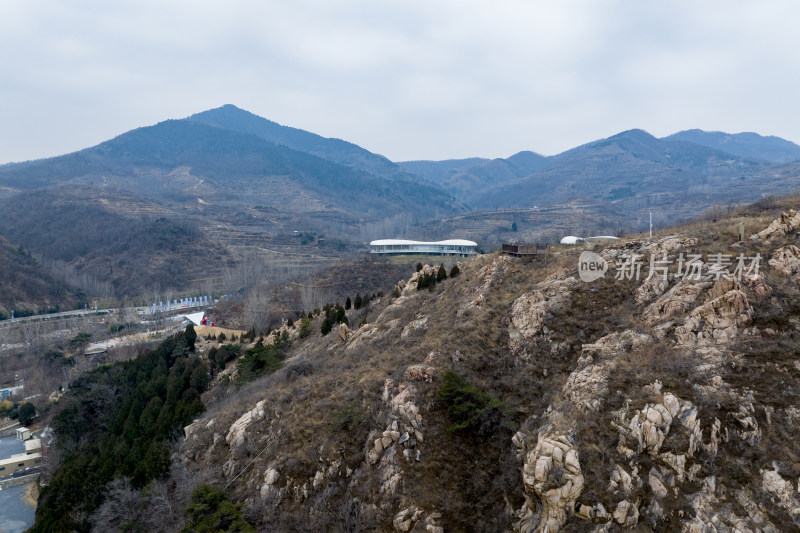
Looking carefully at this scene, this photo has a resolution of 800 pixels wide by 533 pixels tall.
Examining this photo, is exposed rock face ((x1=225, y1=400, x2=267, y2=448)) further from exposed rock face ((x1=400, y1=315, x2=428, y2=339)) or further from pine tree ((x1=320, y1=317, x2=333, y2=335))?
pine tree ((x1=320, y1=317, x2=333, y2=335))

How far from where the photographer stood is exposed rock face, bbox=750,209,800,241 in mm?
21062

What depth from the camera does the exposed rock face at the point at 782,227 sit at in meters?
21.1

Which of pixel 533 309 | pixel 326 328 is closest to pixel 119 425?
pixel 326 328

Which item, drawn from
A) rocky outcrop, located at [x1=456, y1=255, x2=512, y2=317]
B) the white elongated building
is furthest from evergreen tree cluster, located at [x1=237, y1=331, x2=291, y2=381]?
the white elongated building

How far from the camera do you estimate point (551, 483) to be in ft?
42.2

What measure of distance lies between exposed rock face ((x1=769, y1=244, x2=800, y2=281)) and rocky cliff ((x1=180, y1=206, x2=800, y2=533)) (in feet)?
0.20

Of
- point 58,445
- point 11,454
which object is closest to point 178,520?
point 58,445

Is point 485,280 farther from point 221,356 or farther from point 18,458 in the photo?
point 18,458

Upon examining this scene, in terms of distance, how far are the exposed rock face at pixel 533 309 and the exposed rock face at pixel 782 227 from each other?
8.89 m

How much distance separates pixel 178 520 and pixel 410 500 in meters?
10.1

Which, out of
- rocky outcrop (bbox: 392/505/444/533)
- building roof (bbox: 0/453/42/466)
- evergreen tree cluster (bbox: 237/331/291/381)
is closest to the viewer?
rocky outcrop (bbox: 392/505/444/533)

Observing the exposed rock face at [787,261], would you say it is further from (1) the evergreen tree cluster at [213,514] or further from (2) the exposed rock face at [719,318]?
(1) the evergreen tree cluster at [213,514]

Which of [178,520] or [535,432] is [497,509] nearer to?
[535,432]

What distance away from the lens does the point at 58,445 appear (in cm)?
3484
